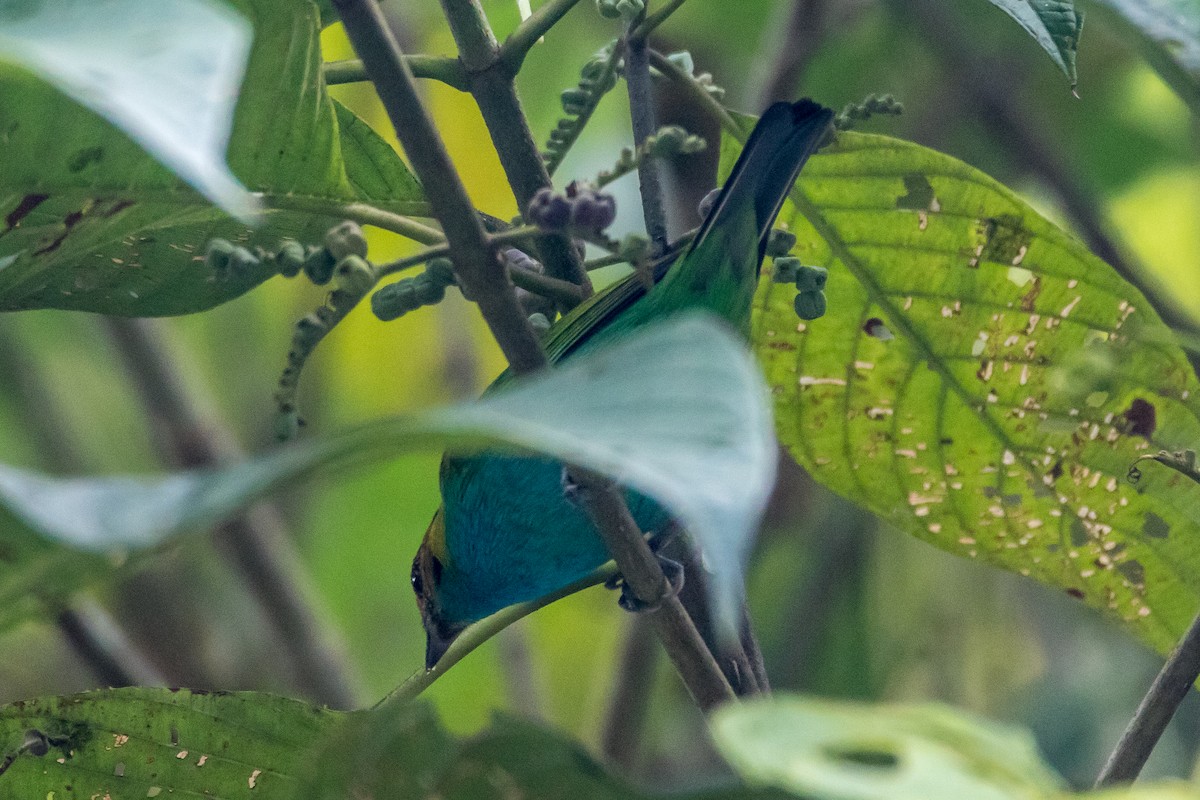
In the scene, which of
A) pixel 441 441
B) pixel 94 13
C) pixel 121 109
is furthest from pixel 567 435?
pixel 94 13

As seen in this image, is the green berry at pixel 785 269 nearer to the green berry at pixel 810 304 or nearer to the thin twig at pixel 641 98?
the green berry at pixel 810 304

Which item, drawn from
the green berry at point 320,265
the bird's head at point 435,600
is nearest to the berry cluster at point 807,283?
the green berry at point 320,265

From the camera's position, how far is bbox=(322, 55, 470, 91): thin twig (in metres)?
1.53

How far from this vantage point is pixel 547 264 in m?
1.56

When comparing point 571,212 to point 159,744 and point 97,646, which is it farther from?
point 97,646

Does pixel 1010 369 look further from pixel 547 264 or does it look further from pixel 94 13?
pixel 94 13

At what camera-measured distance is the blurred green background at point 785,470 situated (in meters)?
3.38

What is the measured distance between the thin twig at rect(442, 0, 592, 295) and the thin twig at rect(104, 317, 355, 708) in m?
1.84

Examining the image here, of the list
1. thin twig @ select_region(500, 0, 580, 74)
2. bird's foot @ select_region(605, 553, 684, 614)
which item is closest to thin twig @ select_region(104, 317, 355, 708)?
bird's foot @ select_region(605, 553, 684, 614)

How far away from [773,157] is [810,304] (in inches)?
13.7

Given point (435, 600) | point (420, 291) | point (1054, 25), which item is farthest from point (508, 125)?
point (435, 600)

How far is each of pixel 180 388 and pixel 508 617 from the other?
6.76 ft

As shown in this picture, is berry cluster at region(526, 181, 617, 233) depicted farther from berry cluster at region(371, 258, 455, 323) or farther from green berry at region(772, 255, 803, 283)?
green berry at region(772, 255, 803, 283)

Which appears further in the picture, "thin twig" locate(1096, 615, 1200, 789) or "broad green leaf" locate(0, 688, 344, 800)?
"broad green leaf" locate(0, 688, 344, 800)
